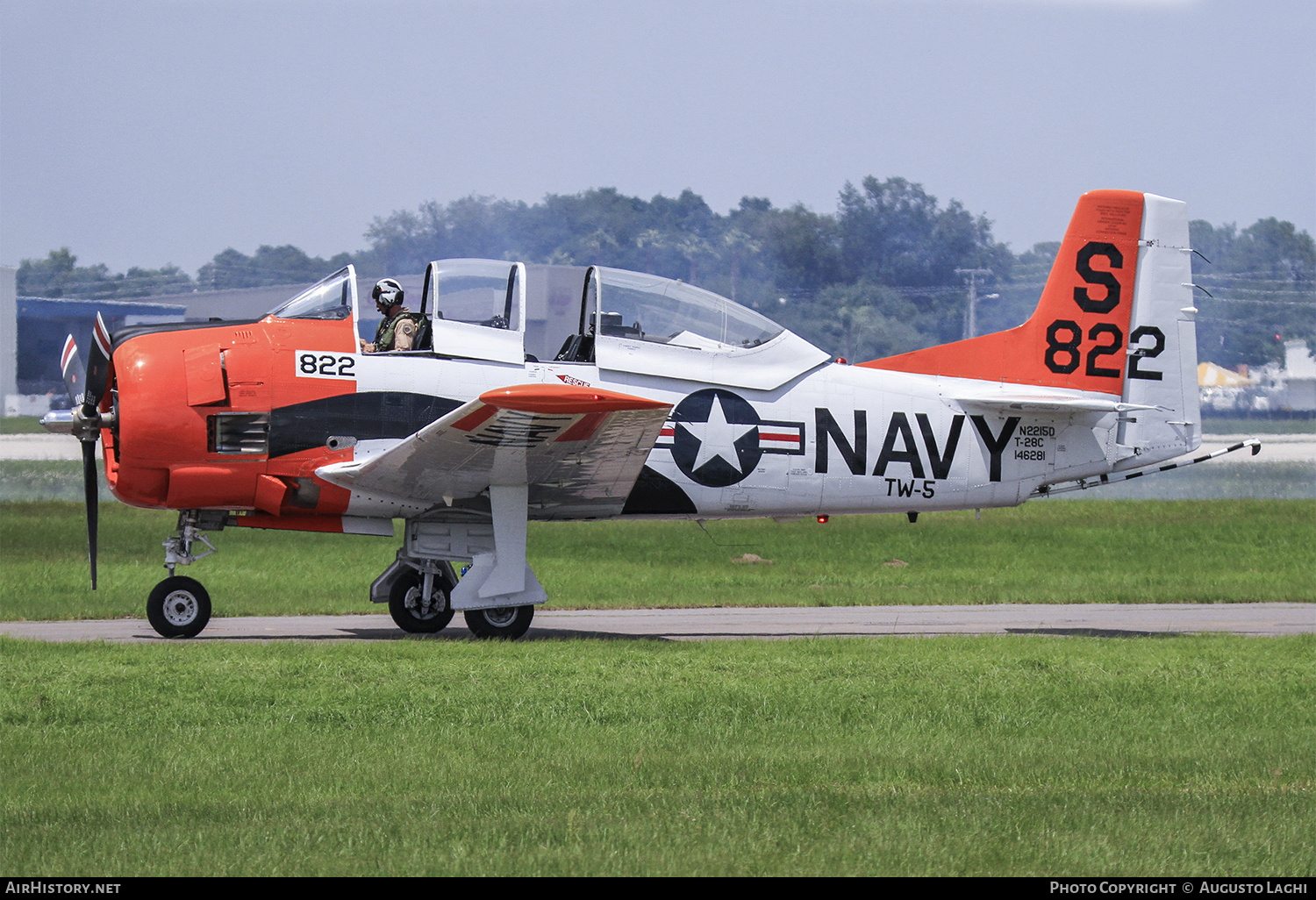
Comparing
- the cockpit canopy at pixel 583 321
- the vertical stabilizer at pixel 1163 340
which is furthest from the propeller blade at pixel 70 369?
the vertical stabilizer at pixel 1163 340

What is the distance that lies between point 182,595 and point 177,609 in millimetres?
137

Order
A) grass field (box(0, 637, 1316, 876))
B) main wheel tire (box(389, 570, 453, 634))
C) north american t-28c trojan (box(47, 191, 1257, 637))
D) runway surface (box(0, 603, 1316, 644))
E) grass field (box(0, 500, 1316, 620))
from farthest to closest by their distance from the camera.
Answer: grass field (box(0, 500, 1316, 620))
runway surface (box(0, 603, 1316, 644))
main wheel tire (box(389, 570, 453, 634))
north american t-28c trojan (box(47, 191, 1257, 637))
grass field (box(0, 637, 1316, 876))

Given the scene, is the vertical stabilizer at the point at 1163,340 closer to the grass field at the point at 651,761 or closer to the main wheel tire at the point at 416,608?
the grass field at the point at 651,761

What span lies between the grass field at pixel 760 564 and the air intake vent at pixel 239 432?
3.65 m

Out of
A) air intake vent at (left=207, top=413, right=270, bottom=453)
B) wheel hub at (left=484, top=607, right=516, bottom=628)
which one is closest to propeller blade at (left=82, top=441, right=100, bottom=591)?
air intake vent at (left=207, top=413, right=270, bottom=453)

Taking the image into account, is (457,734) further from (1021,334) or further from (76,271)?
(76,271)

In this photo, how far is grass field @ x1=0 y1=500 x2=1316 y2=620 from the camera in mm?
16734

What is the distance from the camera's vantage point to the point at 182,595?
1196cm

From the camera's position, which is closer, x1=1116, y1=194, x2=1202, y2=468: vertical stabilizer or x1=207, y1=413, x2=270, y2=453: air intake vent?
x1=207, y1=413, x2=270, y2=453: air intake vent

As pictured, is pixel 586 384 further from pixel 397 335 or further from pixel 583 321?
pixel 397 335

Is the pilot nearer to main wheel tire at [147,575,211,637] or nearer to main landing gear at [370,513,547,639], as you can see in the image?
main landing gear at [370,513,547,639]

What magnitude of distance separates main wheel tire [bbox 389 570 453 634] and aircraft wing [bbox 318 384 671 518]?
1.09 m

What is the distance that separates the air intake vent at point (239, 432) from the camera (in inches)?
450

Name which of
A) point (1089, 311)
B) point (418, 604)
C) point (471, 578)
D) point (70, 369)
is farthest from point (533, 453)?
point (1089, 311)
